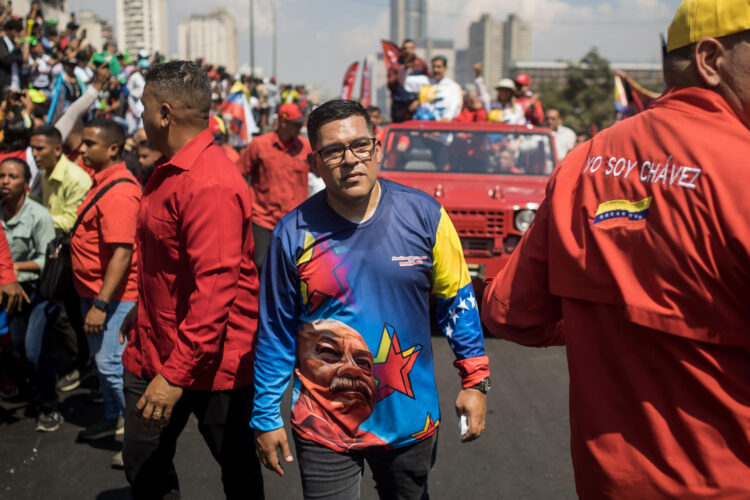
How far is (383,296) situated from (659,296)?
1.15 meters

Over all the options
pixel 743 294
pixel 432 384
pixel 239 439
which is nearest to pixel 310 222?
pixel 432 384

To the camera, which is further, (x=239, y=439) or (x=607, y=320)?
(x=239, y=439)

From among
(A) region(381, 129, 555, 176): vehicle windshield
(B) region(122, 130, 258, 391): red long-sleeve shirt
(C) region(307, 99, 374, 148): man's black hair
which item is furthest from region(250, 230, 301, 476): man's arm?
(A) region(381, 129, 555, 176): vehicle windshield

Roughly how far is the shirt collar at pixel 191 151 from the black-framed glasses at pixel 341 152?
56cm

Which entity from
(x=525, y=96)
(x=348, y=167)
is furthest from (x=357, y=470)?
(x=525, y=96)

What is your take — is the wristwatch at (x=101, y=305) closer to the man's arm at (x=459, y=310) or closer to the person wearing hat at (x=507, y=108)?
the man's arm at (x=459, y=310)

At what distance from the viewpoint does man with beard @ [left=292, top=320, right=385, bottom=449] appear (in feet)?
8.20

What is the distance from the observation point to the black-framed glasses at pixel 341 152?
2.56 metres

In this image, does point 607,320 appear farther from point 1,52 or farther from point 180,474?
point 1,52

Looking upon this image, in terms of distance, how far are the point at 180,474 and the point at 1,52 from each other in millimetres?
8555

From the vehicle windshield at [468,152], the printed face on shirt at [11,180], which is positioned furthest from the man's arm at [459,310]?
the vehicle windshield at [468,152]

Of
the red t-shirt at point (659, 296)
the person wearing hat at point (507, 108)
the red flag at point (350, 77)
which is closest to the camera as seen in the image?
the red t-shirt at point (659, 296)

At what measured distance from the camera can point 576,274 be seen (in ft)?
5.36

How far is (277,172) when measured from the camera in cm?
765
